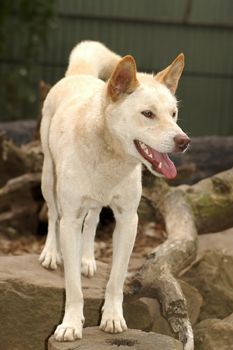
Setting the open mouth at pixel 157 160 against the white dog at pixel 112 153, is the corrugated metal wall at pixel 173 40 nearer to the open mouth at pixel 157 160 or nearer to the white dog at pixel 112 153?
the white dog at pixel 112 153

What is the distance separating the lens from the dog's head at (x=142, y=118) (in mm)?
3504

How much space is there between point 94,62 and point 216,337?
2.16m

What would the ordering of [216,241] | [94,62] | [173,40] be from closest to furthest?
[94,62], [216,241], [173,40]

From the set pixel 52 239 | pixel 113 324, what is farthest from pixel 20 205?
pixel 113 324

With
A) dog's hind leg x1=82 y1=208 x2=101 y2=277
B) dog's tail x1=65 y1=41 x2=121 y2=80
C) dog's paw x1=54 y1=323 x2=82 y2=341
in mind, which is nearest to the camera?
dog's paw x1=54 y1=323 x2=82 y2=341

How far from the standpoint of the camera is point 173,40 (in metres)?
13.1

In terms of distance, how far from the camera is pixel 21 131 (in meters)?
9.13

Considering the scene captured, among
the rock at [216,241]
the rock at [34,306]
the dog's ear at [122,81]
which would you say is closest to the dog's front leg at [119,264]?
the rock at [34,306]

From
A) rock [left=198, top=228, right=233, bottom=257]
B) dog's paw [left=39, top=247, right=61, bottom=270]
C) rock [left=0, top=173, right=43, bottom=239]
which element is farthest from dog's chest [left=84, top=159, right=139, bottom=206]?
rock [left=0, top=173, right=43, bottom=239]

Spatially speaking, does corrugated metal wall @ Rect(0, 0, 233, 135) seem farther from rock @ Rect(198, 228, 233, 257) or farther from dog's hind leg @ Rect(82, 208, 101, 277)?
dog's hind leg @ Rect(82, 208, 101, 277)

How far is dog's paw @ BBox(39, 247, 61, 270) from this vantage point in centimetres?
485

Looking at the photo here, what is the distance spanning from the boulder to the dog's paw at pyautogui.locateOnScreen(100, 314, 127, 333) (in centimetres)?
55

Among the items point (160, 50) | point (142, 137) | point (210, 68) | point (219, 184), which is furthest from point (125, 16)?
point (142, 137)

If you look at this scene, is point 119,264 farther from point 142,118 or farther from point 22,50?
point 22,50
